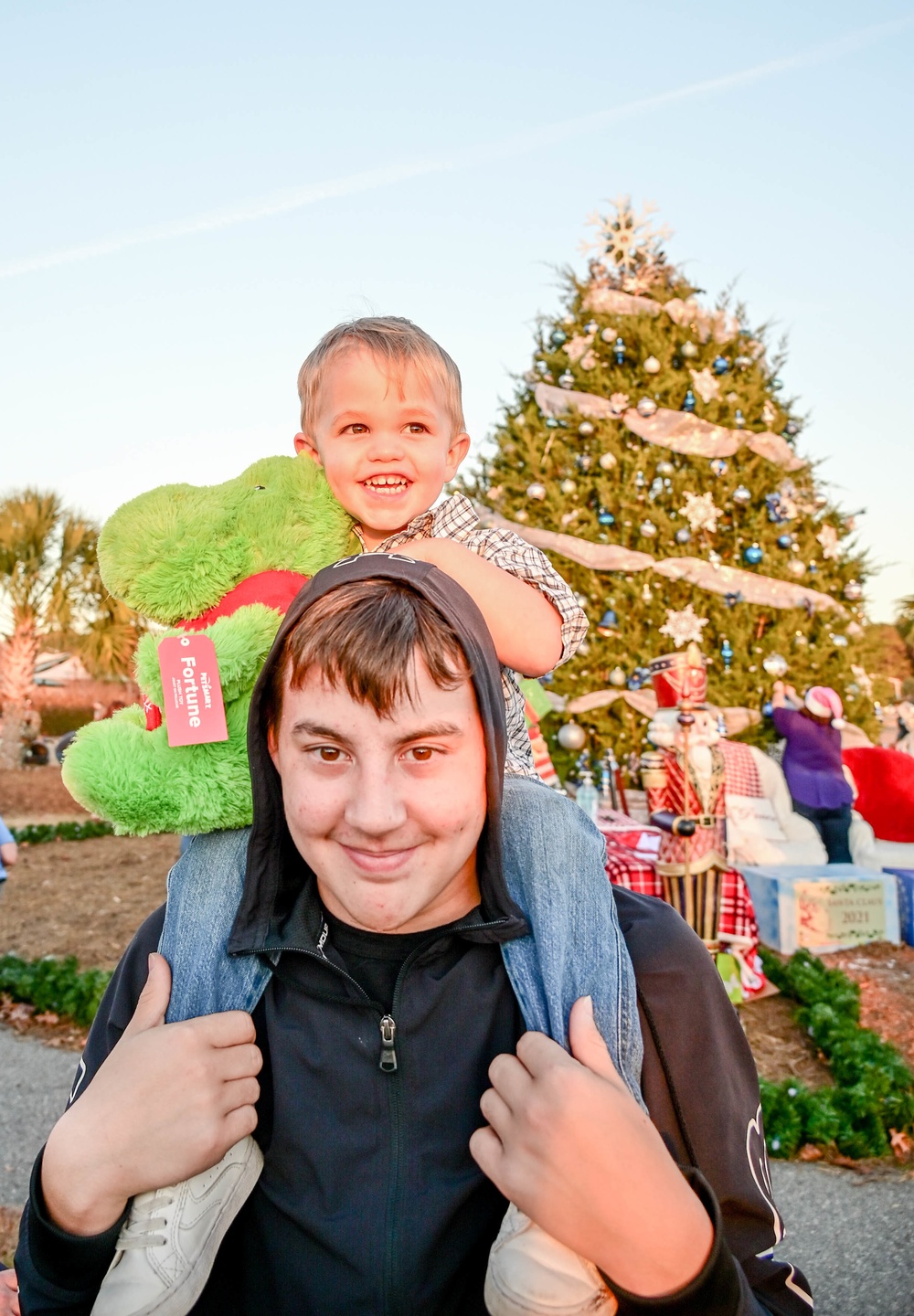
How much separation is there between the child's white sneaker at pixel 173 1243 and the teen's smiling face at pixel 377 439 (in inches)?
50.4

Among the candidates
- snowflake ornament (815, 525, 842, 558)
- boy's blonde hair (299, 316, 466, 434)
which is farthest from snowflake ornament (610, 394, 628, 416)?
boy's blonde hair (299, 316, 466, 434)

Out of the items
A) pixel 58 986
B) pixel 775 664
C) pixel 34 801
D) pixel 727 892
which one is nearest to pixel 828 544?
pixel 775 664

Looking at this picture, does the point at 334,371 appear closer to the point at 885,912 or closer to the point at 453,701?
the point at 453,701

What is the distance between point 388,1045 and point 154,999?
1.30 ft

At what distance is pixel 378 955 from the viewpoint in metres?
1.49

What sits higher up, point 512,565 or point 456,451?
point 456,451

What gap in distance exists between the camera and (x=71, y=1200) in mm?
1267

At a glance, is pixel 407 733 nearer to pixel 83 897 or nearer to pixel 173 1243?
pixel 173 1243

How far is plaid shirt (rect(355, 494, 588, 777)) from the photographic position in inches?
76.6

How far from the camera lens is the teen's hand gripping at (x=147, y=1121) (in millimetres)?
1273

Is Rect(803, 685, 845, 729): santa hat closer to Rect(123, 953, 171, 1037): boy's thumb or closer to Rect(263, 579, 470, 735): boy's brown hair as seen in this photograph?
Rect(263, 579, 470, 735): boy's brown hair

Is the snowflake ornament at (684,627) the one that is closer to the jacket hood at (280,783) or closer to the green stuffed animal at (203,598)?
the green stuffed animal at (203,598)

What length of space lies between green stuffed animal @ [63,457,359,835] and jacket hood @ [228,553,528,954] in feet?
0.40

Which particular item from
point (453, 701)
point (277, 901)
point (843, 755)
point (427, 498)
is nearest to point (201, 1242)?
point (277, 901)
